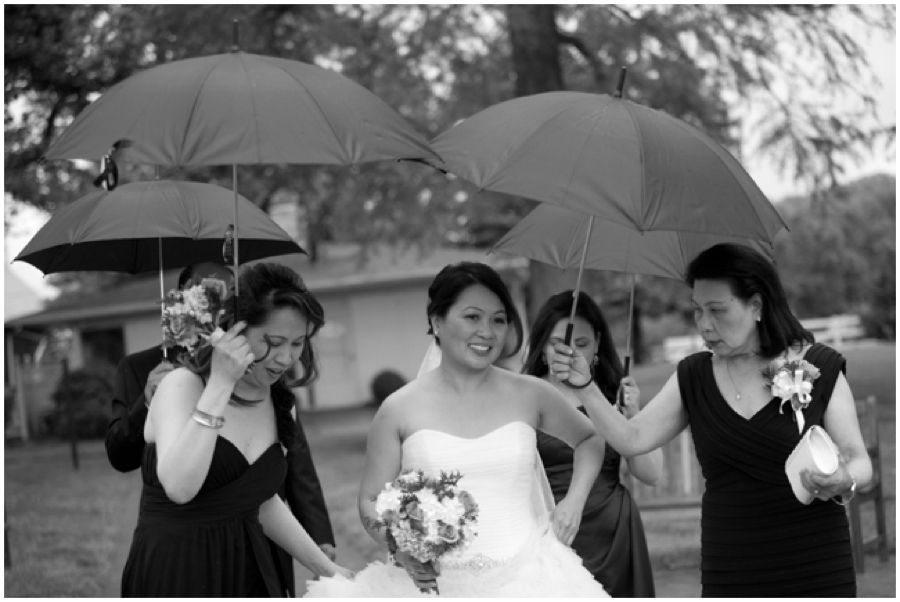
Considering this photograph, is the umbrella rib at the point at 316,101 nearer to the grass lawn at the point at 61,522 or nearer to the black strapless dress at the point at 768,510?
the black strapless dress at the point at 768,510

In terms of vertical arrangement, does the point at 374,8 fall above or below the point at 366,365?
above

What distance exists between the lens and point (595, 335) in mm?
5922

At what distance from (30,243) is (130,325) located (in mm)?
26040

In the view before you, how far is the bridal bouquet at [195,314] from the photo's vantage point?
3963mm

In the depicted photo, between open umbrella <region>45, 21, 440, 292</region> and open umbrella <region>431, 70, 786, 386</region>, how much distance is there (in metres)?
0.34

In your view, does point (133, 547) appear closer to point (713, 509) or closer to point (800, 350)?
point (713, 509)

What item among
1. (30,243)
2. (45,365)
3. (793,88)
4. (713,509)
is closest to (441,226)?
(793,88)

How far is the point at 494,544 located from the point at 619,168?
1.61 m

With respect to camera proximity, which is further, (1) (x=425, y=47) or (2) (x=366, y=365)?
(2) (x=366, y=365)

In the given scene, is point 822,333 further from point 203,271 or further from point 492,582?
point 492,582

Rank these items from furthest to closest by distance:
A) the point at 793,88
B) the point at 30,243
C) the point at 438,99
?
the point at 438,99 < the point at 793,88 < the point at 30,243

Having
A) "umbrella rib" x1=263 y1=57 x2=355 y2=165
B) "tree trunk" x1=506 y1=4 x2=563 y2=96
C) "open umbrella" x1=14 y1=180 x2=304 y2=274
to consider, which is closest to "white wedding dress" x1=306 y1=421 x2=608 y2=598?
"umbrella rib" x1=263 y1=57 x2=355 y2=165

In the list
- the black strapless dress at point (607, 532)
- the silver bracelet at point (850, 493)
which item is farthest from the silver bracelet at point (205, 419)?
the black strapless dress at point (607, 532)

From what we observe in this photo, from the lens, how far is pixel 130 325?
30.6 meters
